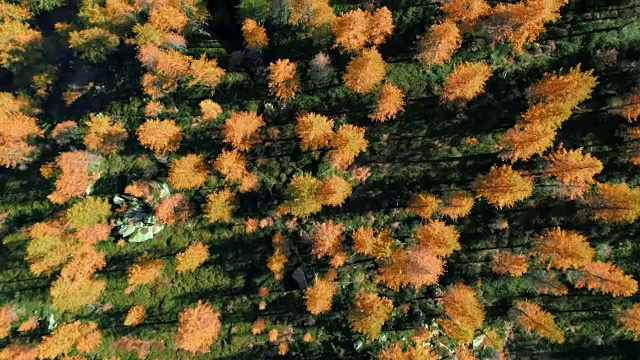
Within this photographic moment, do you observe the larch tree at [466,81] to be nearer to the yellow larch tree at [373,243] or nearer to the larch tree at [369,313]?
the yellow larch tree at [373,243]

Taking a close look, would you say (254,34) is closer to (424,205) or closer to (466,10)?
(466,10)

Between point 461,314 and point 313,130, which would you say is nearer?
point 461,314

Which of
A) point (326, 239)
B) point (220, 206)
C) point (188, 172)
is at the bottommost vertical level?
point (326, 239)

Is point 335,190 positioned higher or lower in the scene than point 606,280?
higher

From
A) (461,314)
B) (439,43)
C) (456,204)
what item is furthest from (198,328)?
(439,43)

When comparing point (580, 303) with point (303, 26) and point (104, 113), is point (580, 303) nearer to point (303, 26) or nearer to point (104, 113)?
point (303, 26)

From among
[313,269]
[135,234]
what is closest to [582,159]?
[313,269]

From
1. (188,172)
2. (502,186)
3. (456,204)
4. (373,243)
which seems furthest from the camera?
(188,172)

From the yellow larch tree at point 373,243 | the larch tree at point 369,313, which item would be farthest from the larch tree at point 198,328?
the yellow larch tree at point 373,243
